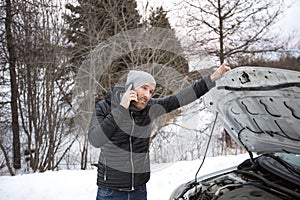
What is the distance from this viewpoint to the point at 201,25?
1055 centimetres

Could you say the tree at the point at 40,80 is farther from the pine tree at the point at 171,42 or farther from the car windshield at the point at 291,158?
the car windshield at the point at 291,158

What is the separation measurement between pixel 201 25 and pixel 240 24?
1326 mm

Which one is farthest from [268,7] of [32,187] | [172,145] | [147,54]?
[32,187]

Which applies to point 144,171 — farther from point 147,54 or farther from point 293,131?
point 147,54

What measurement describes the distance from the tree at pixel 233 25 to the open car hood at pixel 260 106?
8.24m

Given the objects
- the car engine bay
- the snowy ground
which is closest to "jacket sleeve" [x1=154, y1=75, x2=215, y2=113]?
the car engine bay

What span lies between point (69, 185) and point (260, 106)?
3273 mm

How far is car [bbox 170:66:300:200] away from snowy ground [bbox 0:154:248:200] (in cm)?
198

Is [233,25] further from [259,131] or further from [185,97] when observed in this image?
[259,131]

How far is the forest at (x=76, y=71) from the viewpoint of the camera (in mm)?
7789

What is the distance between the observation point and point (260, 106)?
188cm

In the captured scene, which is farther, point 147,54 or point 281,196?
point 147,54

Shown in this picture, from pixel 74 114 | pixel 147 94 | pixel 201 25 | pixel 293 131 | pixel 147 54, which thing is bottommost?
pixel 74 114

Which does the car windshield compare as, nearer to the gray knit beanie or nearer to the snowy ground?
the gray knit beanie
